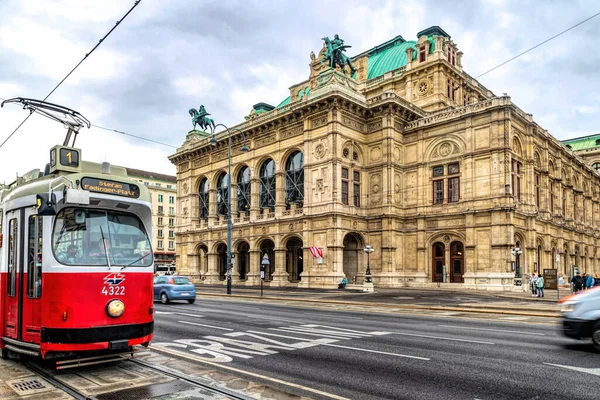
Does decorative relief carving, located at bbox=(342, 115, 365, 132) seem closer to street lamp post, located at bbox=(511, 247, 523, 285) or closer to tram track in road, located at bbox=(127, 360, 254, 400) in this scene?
street lamp post, located at bbox=(511, 247, 523, 285)

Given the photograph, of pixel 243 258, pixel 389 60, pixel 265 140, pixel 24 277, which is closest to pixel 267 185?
pixel 265 140

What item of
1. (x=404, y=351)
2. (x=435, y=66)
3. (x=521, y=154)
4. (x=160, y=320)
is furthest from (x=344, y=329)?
(x=435, y=66)

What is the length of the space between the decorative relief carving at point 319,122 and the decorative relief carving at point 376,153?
17.9 ft

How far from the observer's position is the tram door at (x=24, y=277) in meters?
7.69

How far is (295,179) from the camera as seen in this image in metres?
45.1

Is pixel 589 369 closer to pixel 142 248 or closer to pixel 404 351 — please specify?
pixel 404 351

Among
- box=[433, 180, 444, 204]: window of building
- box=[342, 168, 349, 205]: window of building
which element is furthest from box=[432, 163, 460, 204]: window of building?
box=[342, 168, 349, 205]: window of building

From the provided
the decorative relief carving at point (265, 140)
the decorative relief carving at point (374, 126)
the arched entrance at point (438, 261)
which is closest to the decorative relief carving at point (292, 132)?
the decorative relief carving at point (265, 140)

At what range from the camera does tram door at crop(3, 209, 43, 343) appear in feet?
25.2

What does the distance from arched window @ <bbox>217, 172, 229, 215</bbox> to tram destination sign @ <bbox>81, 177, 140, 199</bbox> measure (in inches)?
1778

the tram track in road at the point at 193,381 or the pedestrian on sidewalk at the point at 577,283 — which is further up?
the tram track in road at the point at 193,381

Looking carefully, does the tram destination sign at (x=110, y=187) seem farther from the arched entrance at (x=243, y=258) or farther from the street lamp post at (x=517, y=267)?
the arched entrance at (x=243, y=258)

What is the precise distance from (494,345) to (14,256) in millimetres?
9941

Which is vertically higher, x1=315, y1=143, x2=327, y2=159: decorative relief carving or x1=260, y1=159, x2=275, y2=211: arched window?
x1=315, y1=143, x2=327, y2=159: decorative relief carving
